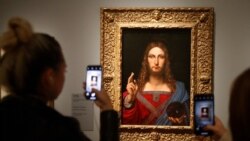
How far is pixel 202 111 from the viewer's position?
2.01 m

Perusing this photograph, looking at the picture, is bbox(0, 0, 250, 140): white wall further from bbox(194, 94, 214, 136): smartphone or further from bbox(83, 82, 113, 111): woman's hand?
bbox(83, 82, 113, 111): woman's hand

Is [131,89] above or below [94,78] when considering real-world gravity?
below

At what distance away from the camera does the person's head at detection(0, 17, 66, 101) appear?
3.75ft

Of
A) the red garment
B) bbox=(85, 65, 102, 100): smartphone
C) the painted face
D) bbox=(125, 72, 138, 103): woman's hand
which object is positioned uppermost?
the painted face

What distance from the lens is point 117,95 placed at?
10.2 ft

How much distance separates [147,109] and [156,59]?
40 cm

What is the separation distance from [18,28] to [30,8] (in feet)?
6.92

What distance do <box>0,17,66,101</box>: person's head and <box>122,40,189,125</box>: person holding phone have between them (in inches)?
76.0

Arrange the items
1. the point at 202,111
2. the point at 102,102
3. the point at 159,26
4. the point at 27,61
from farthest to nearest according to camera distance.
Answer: the point at 159,26, the point at 202,111, the point at 102,102, the point at 27,61

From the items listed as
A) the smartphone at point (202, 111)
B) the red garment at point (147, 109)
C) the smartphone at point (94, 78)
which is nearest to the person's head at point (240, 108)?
the smartphone at point (202, 111)

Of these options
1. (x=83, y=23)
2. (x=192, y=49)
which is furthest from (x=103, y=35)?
(x=192, y=49)

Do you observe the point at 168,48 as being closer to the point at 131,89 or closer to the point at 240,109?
the point at 131,89

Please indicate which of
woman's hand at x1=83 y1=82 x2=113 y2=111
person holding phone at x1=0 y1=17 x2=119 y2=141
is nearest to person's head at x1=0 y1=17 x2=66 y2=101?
person holding phone at x1=0 y1=17 x2=119 y2=141

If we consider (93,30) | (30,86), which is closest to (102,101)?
(30,86)
